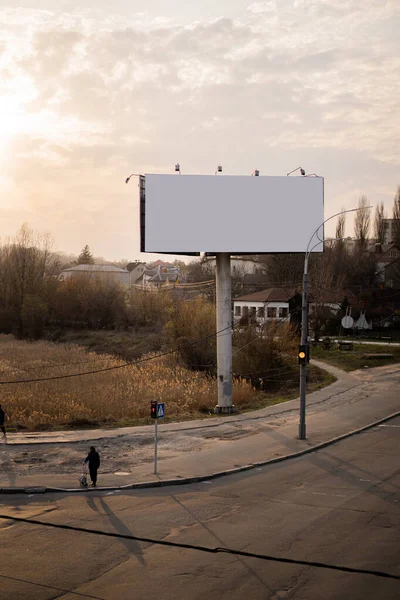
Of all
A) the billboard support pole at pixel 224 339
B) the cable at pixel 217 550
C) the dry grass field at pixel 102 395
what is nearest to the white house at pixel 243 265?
the dry grass field at pixel 102 395

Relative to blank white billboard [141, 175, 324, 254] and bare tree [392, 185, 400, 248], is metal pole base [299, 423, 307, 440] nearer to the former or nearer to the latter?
blank white billboard [141, 175, 324, 254]

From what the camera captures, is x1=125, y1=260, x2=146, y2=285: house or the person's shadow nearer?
the person's shadow

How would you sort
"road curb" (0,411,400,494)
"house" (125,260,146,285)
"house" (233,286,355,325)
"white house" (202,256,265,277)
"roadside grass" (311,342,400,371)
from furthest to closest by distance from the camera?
"house" (125,260,146,285) < "white house" (202,256,265,277) < "house" (233,286,355,325) < "roadside grass" (311,342,400,371) < "road curb" (0,411,400,494)

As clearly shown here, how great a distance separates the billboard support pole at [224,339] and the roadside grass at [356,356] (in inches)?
647

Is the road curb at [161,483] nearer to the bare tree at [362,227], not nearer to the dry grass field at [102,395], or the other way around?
the dry grass field at [102,395]

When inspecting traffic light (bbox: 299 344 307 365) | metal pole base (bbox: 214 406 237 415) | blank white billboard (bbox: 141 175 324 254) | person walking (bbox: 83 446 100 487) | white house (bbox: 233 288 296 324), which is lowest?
metal pole base (bbox: 214 406 237 415)

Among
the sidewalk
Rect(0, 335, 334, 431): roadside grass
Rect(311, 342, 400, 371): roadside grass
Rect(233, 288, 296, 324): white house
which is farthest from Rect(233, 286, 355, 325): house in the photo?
the sidewalk

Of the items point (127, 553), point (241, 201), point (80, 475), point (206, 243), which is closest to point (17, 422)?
point (80, 475)

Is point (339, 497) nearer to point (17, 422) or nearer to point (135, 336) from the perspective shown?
point (17, 422)

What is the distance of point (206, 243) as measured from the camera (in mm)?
32188

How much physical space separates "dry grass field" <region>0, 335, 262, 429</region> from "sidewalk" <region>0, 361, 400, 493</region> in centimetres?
268

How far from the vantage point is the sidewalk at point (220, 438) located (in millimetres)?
18875

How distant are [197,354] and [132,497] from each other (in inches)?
1208

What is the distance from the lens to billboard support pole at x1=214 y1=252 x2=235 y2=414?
31230 mm
